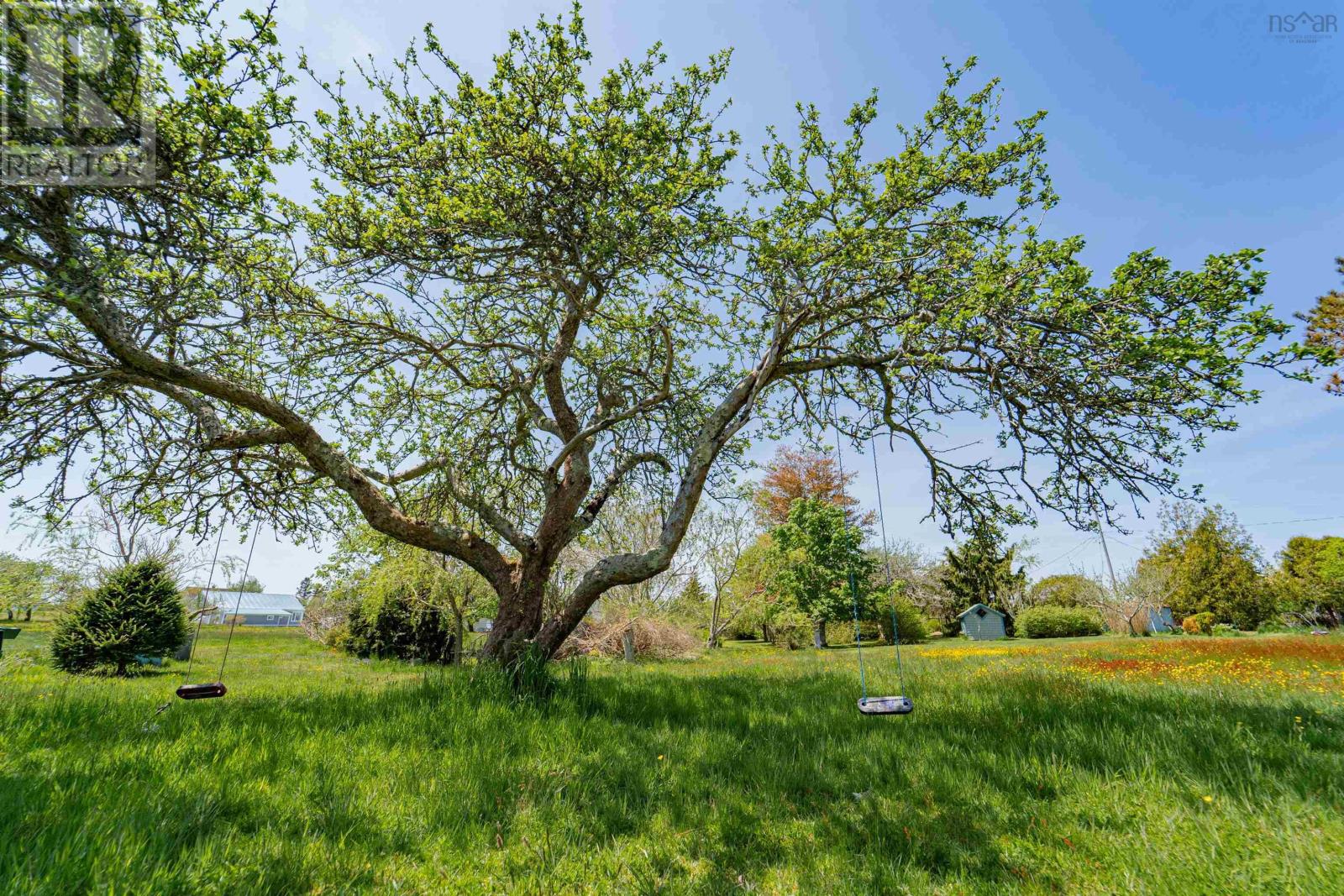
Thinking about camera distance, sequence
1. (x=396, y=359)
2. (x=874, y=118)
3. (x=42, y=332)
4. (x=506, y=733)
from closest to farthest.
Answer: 1. (x=506, y=733)
2. (x=42, y=332)
3. (x=874, y=118)
4. (x=396, y=359)

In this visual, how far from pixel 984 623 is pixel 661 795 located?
130 feet

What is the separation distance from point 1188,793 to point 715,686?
541cm

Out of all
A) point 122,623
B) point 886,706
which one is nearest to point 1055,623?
point 886,706

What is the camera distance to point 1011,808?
3.62 m

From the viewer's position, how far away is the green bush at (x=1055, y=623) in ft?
Result: 104

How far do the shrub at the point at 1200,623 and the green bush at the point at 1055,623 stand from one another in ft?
13.8

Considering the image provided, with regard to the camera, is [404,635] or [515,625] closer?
[515,625]

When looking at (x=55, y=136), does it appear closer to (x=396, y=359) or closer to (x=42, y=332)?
(x=42, y=332)

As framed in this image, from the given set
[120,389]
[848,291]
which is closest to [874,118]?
[848,291]

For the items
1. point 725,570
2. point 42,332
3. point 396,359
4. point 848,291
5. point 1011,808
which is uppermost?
point 848,291

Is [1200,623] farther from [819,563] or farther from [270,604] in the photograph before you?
[270,604]

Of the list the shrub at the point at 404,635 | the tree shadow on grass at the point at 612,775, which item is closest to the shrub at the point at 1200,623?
the tree shadow on grass at the point at 612,775

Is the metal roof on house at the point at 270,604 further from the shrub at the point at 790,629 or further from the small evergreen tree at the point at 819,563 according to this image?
the small evergreen tree at the point at 819,563

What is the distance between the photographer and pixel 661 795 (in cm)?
388
